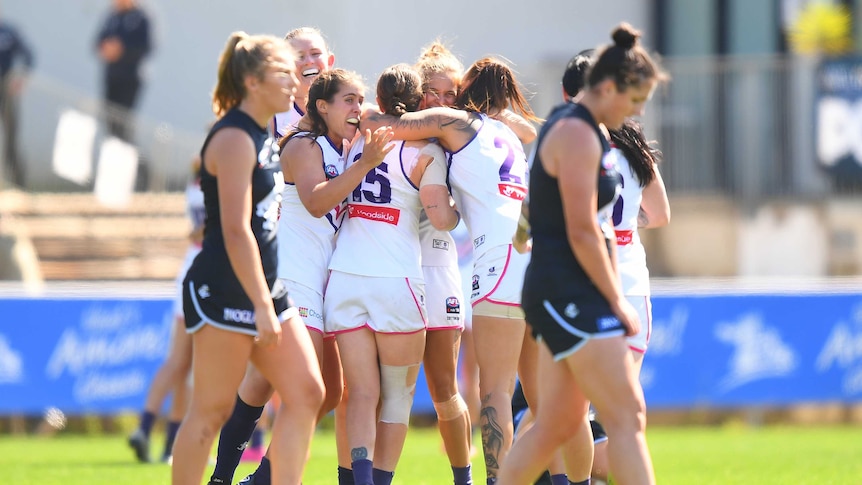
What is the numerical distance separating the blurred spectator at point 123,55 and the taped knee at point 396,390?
11.3 m

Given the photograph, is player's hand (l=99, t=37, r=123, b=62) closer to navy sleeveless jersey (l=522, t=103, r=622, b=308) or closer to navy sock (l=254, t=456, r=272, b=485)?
navy sock (l=254, t=456, r=272, b=485)

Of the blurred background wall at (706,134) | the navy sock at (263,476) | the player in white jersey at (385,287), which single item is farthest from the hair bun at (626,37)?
the blurred background wall at (706,134)

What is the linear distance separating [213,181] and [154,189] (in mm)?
11985

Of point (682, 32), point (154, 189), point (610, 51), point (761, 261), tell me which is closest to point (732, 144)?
point (761, 261)

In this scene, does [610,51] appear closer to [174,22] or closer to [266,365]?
[266,365]

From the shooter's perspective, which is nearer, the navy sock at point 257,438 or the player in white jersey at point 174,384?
the navy sock at point 257,438

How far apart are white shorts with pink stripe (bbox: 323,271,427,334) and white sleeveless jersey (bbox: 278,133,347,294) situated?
176 millimetres

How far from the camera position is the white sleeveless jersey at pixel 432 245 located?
720cm

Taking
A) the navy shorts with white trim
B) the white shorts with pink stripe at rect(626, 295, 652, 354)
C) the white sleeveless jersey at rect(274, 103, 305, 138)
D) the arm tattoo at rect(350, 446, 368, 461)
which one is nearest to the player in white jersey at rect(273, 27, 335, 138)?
the white sleeveless jersey at rect(274, 103, 305, 138)

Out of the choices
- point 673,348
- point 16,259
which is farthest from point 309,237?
point 16,259

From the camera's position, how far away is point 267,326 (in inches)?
231

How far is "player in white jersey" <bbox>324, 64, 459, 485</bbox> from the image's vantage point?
22.4 ft

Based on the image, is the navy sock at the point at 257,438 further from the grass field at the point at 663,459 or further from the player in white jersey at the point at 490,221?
the player in white jersey at the point at 490,221

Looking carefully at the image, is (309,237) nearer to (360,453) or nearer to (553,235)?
(360,453)
